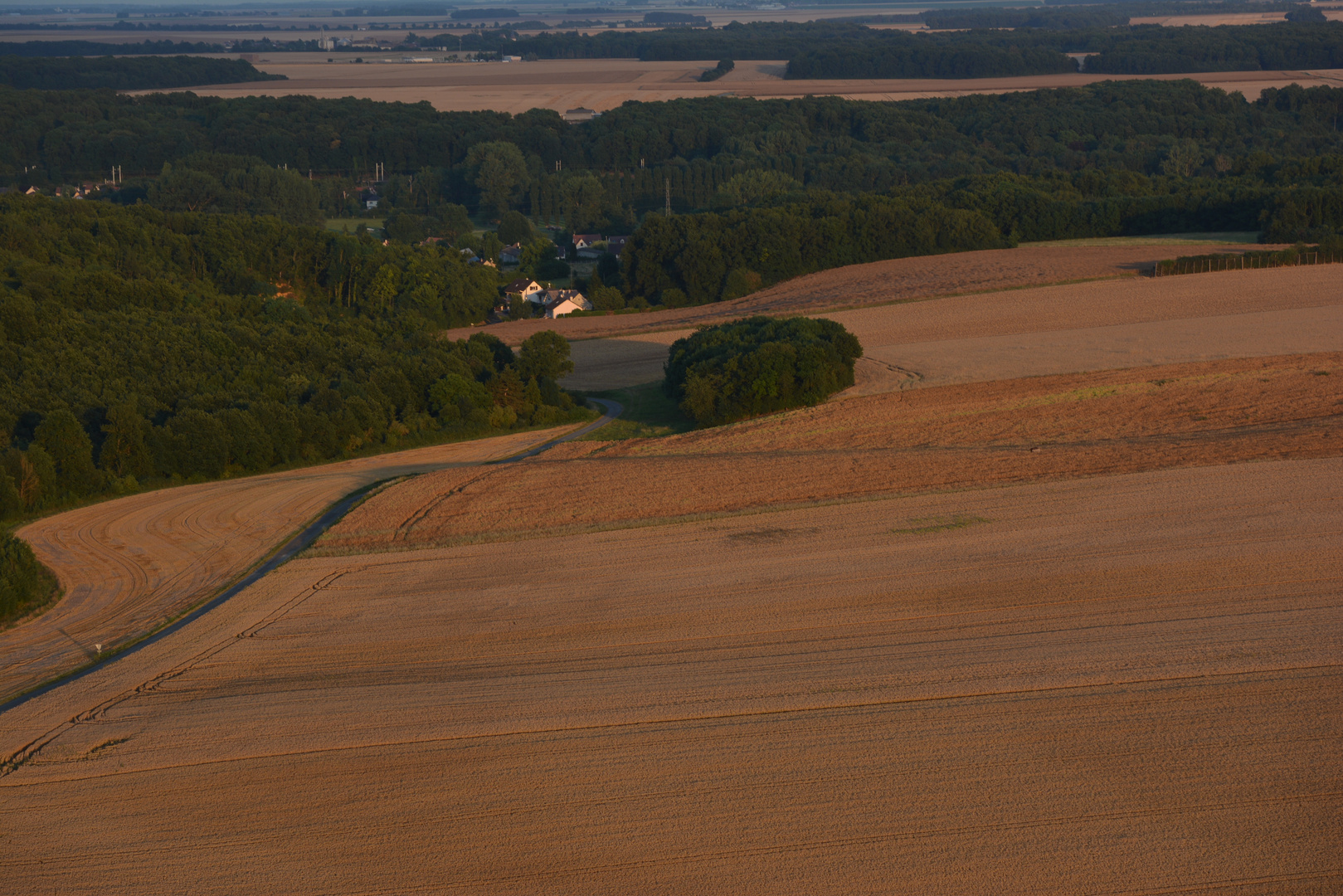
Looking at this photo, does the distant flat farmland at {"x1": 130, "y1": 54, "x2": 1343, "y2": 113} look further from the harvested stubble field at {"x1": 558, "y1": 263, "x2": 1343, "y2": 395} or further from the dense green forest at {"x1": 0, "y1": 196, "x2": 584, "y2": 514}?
the harvested stubble field at {"x1": 558, "y1": 263, "x2": 1343, "y2": 395}

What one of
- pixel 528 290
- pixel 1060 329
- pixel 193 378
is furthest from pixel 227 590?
pixel 528 290

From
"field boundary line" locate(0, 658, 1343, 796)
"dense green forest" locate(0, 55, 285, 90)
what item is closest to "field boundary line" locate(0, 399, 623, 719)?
"field boundary line" locate(0, 658, 1343, 796)

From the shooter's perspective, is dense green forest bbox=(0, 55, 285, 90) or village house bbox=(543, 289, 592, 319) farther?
dense green forest bbox=(0, 55, 285, 90)

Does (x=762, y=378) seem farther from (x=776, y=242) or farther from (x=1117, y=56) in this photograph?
(x=1117, y=56)

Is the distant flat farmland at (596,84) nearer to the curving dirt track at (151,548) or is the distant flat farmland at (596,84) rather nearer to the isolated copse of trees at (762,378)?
the isolated copse of trees at (762,378)

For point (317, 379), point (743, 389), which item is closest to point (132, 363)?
point (317, 379)
